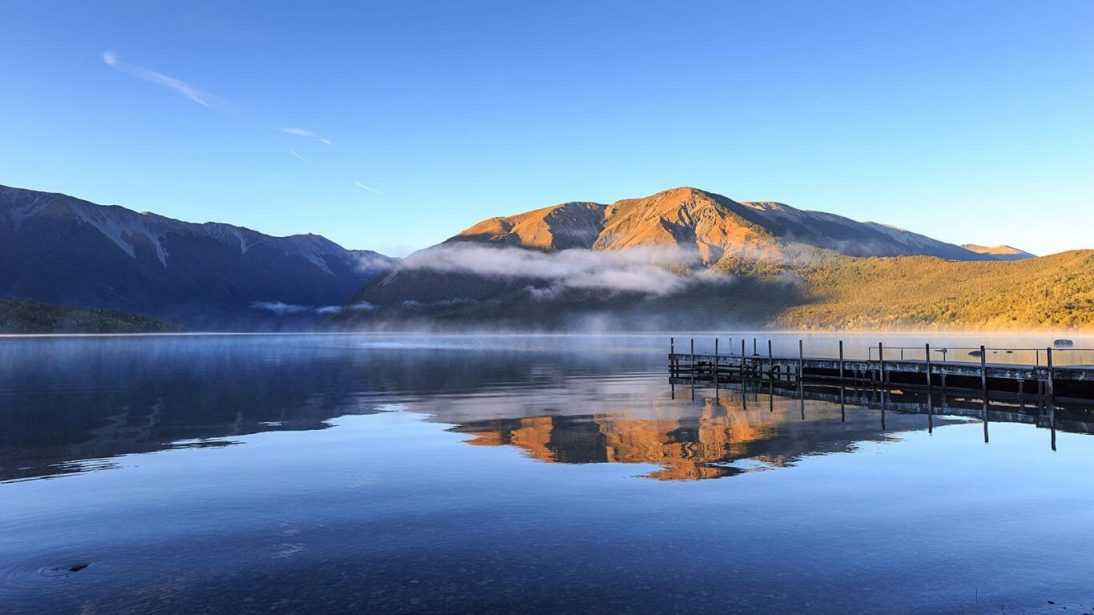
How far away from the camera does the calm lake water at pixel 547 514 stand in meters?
10.7

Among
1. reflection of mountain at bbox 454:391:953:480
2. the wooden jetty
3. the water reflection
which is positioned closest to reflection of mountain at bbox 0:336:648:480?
the water reflection

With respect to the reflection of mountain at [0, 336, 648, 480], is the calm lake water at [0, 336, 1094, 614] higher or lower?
lower

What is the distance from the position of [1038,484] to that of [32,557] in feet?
68.1

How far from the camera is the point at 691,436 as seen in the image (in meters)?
25.6

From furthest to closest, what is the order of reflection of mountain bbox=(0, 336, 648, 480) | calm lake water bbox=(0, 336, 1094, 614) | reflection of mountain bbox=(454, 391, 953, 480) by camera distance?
1. reflection of mountain bbox=(0, 336, 648, 480)
2. reflection of mountain bbox=(454, 391, 953, 480)
3. calm lake water bbox=(0, 336, 1094, 614)

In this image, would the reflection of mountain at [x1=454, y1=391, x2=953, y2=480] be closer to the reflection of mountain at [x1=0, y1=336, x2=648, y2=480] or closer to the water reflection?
the water reflection

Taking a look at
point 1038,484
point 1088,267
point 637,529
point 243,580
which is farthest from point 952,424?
point 1088,267

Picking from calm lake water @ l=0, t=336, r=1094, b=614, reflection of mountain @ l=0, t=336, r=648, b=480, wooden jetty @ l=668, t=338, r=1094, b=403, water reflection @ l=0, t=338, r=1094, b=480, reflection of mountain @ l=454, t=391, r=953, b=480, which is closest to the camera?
calm lake water @ l=0, t=336, r=1094, b=614

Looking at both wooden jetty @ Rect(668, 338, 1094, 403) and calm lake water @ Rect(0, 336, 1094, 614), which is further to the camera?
wooden jetty @ Rect(668, 338, 1094, 403)

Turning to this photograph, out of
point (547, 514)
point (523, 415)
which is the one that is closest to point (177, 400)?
point (523, 415)

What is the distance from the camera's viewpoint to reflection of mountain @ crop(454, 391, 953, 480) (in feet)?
69.0

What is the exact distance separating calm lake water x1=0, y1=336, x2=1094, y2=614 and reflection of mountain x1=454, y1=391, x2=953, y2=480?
161mm

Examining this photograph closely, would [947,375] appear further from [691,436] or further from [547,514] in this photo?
[547,514]

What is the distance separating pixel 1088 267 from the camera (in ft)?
586
